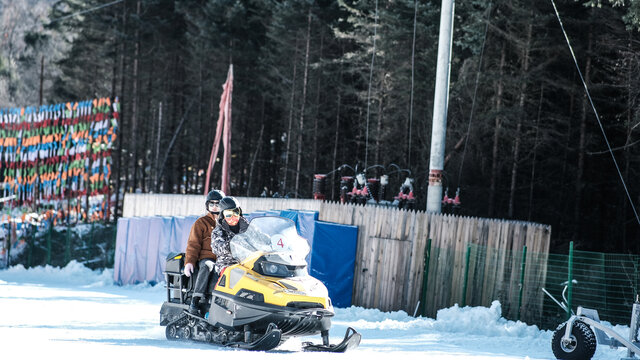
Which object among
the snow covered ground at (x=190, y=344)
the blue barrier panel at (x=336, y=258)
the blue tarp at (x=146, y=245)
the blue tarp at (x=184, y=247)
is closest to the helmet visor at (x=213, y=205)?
the snow covered ground at (x=190, y=344)

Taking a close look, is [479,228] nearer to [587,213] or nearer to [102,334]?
[102,334]

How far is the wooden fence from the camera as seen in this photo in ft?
51.8

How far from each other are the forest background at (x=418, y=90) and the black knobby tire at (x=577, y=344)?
8.08 meters

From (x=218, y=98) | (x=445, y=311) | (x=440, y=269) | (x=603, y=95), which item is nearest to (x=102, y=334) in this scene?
(x=445, y=311)

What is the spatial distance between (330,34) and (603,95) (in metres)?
15.6

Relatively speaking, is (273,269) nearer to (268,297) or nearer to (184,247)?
(268,297)

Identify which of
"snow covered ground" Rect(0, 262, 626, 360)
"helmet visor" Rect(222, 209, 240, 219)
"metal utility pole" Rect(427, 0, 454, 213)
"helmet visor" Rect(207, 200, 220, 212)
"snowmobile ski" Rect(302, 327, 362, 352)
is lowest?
"snow covered ground" Rect(0, 262, 626, 360)

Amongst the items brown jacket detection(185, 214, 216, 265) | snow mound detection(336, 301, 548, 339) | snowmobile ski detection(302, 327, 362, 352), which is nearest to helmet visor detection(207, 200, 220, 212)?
brown jacket detection(185, 214, 216, 265)

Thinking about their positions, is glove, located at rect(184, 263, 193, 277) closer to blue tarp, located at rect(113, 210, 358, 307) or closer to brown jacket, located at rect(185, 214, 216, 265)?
brown jacket, located at rect(185, 214, 216, 265)

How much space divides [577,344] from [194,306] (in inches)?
192

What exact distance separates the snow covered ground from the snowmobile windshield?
44.4 inches

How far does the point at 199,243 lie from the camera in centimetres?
1127

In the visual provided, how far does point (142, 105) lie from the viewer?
56.7 meters

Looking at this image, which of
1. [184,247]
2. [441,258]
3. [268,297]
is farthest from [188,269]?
[184,247]
